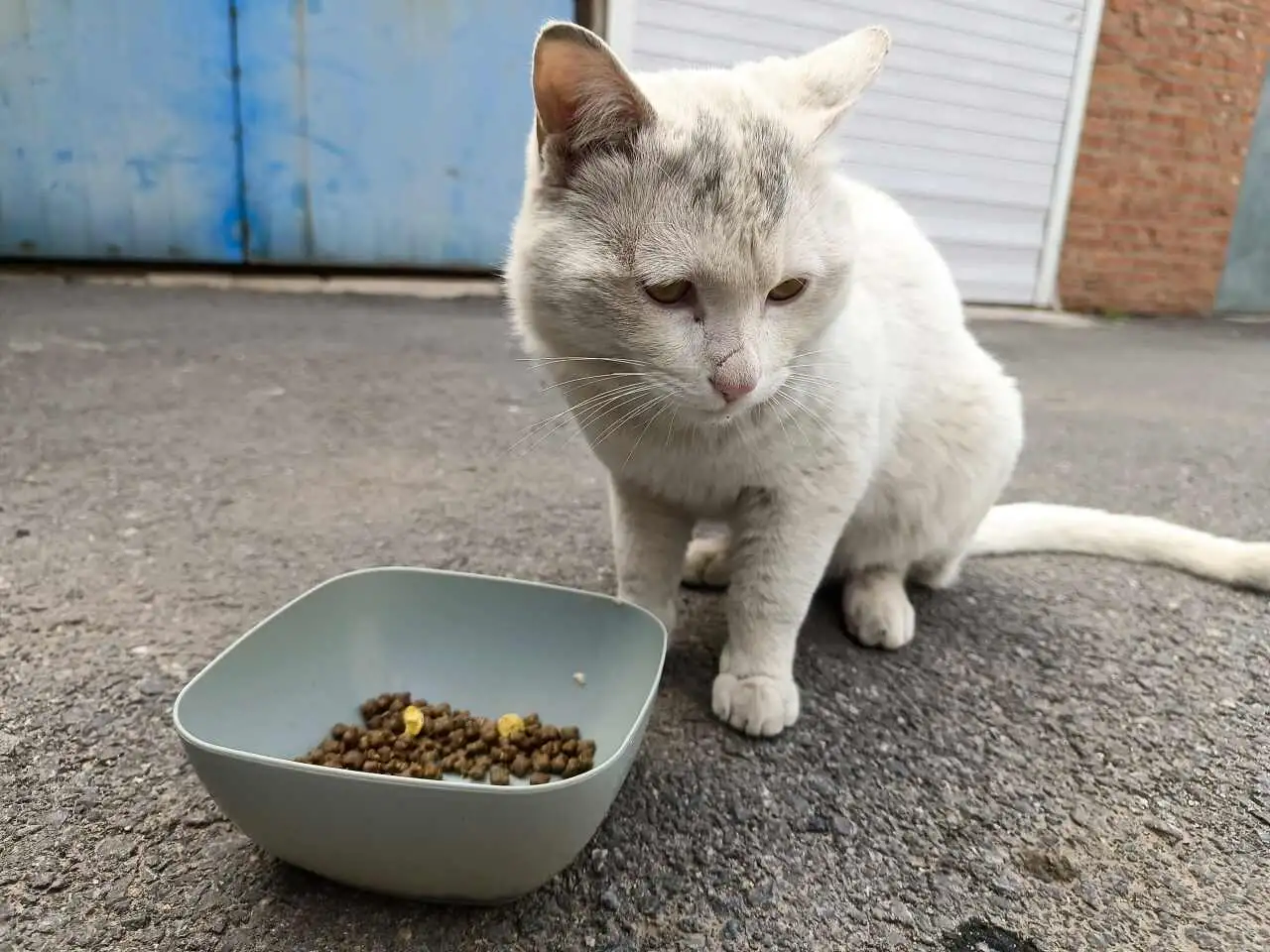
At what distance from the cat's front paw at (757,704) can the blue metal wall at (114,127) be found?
12.9ft

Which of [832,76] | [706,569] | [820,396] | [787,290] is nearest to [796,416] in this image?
[820,396]

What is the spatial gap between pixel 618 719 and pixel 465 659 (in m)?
0.24

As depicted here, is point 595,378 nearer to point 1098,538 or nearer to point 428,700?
point 428,700

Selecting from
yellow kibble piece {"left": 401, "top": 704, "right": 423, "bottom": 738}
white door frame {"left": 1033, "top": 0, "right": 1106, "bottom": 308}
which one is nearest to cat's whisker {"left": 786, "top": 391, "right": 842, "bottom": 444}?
yellow kibble piece {"left": 401, "top": 704, "right": 423, "bottom": 738}

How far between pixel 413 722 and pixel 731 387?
55 cm

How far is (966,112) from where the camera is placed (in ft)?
17.0


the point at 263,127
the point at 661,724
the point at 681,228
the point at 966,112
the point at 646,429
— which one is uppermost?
the point at 966,112

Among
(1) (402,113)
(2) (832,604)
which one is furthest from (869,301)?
(1) (402,113)

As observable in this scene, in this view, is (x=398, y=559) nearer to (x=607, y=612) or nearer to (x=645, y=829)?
(x=607, y=612)

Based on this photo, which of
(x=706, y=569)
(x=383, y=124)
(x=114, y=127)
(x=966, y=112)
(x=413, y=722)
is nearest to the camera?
(x=413, y=722)

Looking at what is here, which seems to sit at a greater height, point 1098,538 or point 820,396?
point 820,396

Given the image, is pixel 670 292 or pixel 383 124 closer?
pixel 670 292

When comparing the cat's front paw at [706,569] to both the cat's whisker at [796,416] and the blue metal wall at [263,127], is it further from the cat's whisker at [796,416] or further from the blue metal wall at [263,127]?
the blue metal wall at [263,127]

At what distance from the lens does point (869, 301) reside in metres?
1.28
